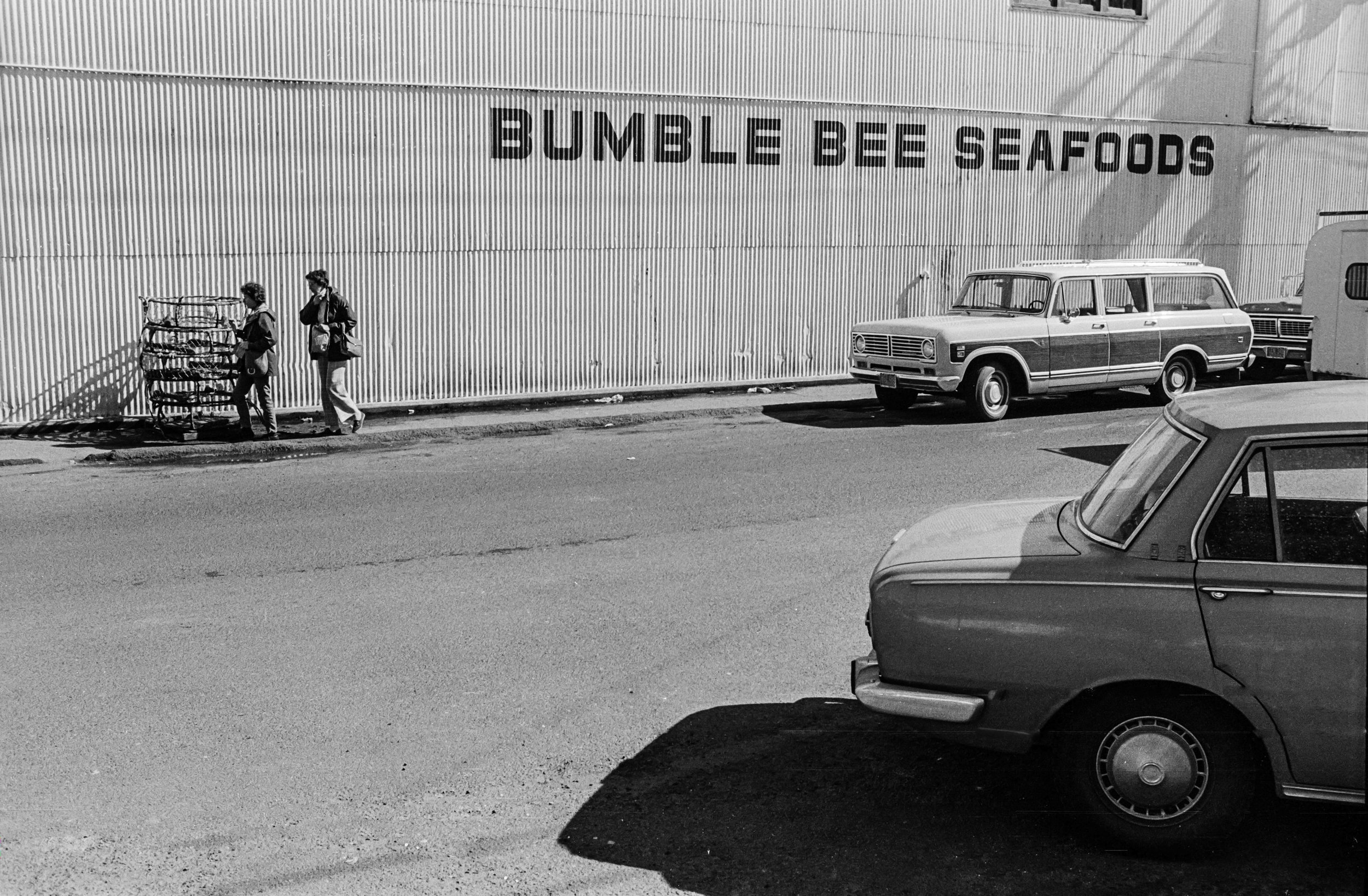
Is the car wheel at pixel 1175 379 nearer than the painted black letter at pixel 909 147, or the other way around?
the car wheel at pixel 1175 379

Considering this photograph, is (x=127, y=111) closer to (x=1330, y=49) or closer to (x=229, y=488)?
(x=229, y=488)

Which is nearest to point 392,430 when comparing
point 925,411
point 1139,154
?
point 925,411

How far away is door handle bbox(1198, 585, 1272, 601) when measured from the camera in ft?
15.8

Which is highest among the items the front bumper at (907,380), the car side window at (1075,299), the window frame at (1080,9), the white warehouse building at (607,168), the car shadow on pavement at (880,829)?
the window frame at (1080,9)

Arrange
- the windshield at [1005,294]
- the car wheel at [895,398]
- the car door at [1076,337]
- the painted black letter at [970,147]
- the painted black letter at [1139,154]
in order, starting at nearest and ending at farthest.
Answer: the car door at [1076,337] < the windshield at [1005,294] < the car wheel at [895,398] < the painted black letter at [970,147] < the painted black letter at [1139,154]

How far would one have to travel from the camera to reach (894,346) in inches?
654

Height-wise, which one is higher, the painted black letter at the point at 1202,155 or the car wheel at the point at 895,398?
the painted black letter at the point at 1202,155

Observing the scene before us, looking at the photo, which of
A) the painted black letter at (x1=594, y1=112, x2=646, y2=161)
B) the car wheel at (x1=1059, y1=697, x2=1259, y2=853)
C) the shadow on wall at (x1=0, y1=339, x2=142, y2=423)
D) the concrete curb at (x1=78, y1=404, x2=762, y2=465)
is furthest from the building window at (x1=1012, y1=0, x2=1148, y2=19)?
the car wheel at (x1=1059, y1=697, x2=1259, y2=853)

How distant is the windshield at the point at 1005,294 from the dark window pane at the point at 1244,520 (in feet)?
39.0

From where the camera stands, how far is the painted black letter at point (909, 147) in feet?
66.6

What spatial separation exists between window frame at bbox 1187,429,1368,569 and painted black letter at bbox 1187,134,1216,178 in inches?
772

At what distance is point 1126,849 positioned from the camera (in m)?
5.11

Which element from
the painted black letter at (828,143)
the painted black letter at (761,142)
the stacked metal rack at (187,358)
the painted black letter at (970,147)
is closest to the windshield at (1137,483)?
the stacked metal rack at (187,358)

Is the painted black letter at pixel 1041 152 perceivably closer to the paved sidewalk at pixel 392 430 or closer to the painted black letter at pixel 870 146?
the painted black letter at pixel 870 146
